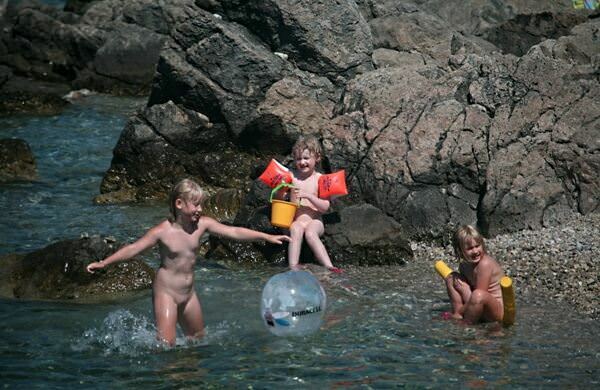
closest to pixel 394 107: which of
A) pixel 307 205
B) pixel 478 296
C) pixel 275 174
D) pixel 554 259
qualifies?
pixel 275 174

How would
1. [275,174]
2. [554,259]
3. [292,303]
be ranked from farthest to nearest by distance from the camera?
1. [275,174]
2. [554,259]
3. [292,303]

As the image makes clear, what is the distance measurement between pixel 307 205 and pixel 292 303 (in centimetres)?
357

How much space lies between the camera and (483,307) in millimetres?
8844

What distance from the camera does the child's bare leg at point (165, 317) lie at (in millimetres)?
8484

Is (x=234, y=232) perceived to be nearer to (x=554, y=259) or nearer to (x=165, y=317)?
(x=165, y=317)

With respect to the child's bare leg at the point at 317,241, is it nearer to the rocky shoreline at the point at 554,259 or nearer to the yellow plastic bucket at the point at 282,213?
the yellow plastic bucket at the point at 282,213

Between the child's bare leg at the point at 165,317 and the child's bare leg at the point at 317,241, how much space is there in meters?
2.91

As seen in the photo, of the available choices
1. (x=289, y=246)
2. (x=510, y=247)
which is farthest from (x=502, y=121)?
(x=289, y=246)

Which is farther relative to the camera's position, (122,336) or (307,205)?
(307,205)

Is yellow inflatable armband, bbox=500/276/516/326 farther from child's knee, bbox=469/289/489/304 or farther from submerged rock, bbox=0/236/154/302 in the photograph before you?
submerged rock, bbox=0/236/154/302

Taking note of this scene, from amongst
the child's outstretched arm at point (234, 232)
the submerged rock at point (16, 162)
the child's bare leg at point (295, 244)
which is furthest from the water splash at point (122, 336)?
the submerged rock at point (16, 162)

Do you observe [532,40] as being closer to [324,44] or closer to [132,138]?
[324,44]

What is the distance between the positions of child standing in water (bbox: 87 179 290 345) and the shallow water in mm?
215

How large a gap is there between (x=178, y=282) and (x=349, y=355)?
1.59 metres
